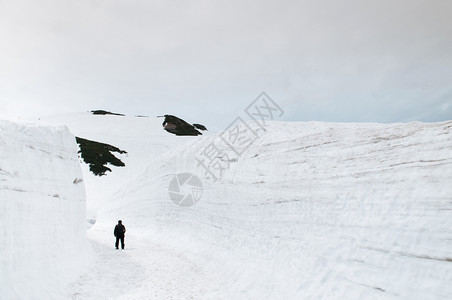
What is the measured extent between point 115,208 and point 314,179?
19028 millimetres

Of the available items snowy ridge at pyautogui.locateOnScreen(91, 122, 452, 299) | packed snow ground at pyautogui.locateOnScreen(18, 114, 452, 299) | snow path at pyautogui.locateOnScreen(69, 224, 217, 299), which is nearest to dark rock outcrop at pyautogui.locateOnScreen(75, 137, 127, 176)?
packed snow ground at pyautogui.locateOnScreen(18, 114, 452, 299)

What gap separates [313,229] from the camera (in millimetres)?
7355

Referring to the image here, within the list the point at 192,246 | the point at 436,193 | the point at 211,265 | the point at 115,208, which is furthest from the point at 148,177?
the point at 436,193

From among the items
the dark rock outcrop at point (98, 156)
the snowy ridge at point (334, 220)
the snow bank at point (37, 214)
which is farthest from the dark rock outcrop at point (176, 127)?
the snow bank at point (37, 214)

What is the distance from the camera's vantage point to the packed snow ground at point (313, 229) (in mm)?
5250

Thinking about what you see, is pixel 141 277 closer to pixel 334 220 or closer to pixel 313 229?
pixel 313 229

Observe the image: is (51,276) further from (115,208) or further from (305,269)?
(115,208)

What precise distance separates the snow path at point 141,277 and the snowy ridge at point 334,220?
0.79 feet

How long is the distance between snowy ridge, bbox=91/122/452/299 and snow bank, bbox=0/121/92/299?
10.6ft

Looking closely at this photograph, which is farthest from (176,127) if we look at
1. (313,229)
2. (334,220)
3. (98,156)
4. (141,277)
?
(334,220)

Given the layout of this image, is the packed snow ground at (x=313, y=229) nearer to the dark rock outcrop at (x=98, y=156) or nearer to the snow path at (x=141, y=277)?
the snow path at (x=141, y=277)

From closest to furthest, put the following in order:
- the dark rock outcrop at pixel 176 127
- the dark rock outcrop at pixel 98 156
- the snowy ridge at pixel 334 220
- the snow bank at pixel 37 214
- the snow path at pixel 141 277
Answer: the snowy ridge at pixel 334 220, the snow bank at pixel 37 214, the snow path at pixel 141 277, the dark rock outcrop at pixel 98 156, the dark rock outcrop at pixel 176 127

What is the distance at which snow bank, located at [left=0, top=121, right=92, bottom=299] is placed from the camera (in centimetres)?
562

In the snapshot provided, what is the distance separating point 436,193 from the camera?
17.4 ft
